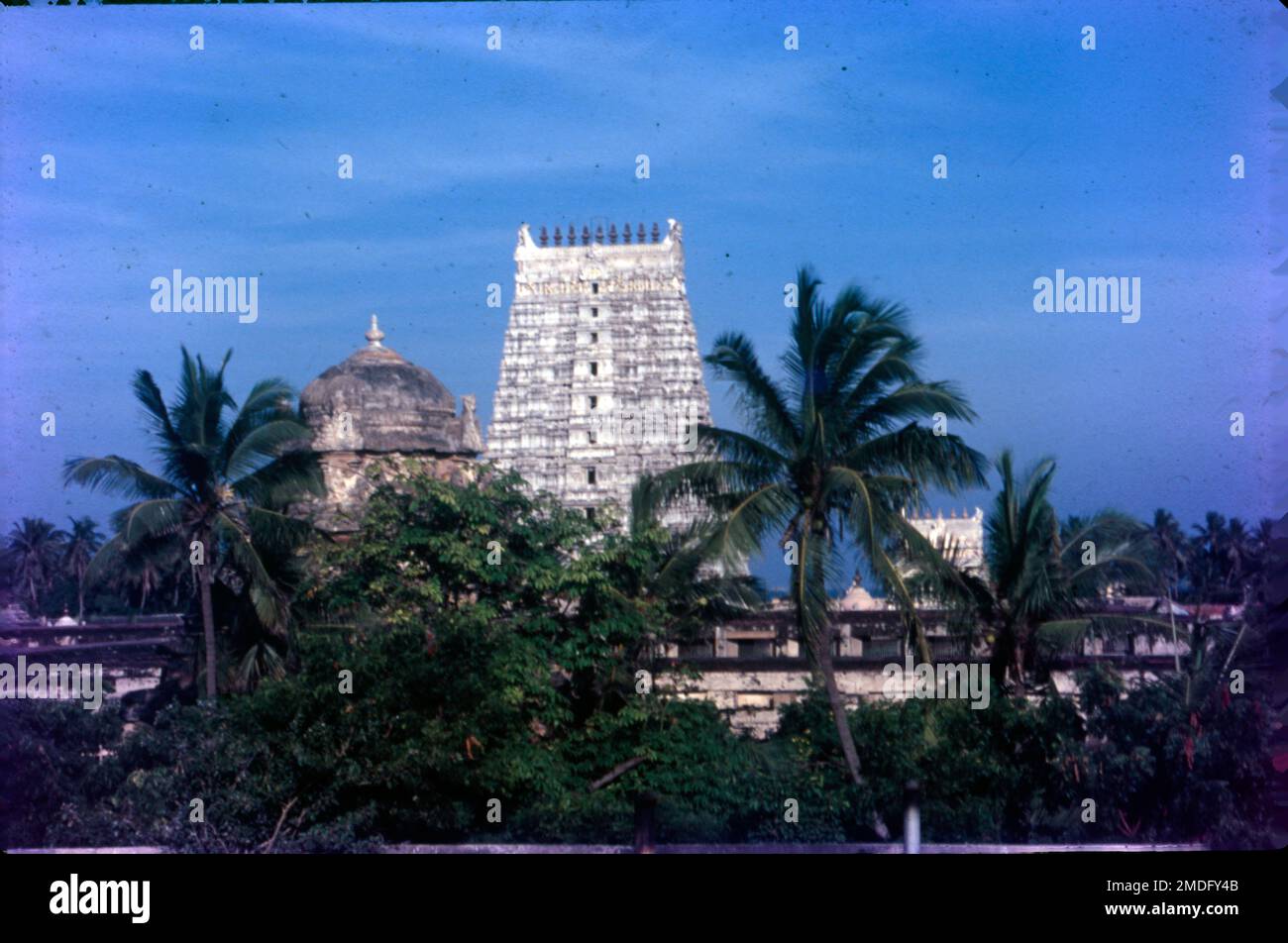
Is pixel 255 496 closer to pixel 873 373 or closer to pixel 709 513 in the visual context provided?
pixel 709 513

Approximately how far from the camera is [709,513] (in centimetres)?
2050

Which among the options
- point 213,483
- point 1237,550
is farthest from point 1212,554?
point 213,483

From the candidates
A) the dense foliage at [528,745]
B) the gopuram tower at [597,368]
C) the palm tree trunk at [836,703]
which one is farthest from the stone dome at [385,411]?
the gopuram tower at [597,368]

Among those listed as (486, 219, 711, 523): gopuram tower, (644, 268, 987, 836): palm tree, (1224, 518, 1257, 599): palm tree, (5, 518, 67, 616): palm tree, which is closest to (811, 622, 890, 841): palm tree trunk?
(644, 268, 987, 836): palm tree

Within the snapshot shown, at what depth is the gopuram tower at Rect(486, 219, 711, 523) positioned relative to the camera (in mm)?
48156

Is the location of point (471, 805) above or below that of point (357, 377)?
below

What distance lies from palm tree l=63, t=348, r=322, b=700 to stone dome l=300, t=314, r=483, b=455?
622cm

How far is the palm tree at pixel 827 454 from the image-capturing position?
63.2ft

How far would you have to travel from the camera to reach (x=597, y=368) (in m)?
49.2

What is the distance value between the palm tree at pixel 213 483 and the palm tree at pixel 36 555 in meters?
30.9

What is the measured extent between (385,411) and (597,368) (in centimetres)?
2054

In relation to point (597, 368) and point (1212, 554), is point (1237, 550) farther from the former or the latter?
point (597, 368)
